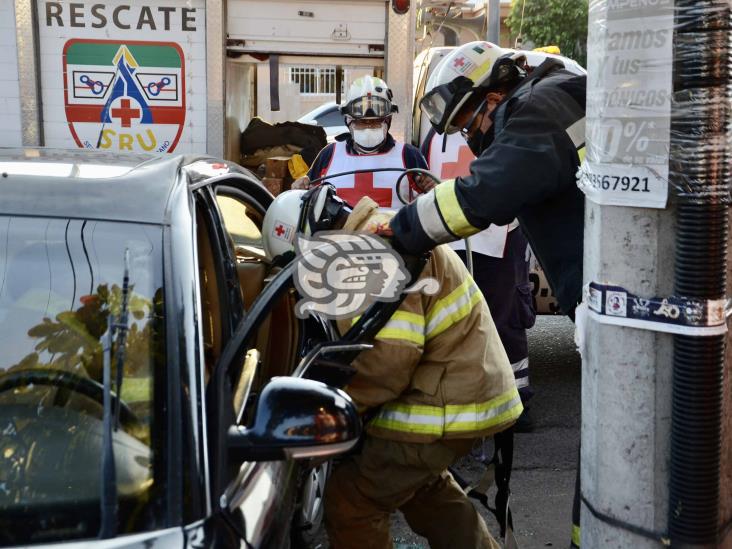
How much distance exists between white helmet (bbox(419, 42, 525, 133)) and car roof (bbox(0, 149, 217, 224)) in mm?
1161

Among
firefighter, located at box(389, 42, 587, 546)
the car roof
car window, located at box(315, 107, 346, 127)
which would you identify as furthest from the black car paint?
car window, located at box(315, 107, 346, 127)

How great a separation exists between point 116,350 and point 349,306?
41.7 inches

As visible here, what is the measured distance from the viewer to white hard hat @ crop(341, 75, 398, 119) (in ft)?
17.3

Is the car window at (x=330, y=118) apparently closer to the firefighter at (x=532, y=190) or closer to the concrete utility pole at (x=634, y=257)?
the firefighter at (x=532, y=190)

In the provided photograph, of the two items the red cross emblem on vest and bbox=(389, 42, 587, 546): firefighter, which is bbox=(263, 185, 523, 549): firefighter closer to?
bbox=(389, 42, 587, 546): firefighter

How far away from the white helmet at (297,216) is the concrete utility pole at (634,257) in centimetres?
92

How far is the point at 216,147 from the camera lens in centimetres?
600

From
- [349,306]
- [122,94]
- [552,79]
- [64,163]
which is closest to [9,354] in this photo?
[64,163]

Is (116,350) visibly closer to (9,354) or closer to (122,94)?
(9,354)

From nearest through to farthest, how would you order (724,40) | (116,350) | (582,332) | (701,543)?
(116,350) < (724,40) < (701,543) < (582,332)

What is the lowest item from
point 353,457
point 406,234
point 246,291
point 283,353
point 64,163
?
point 353,457

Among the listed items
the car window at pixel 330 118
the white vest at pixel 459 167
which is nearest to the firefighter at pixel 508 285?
the white vest at pixel 459 167

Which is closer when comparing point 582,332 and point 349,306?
point 582,332

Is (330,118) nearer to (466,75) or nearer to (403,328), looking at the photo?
(466,75)
